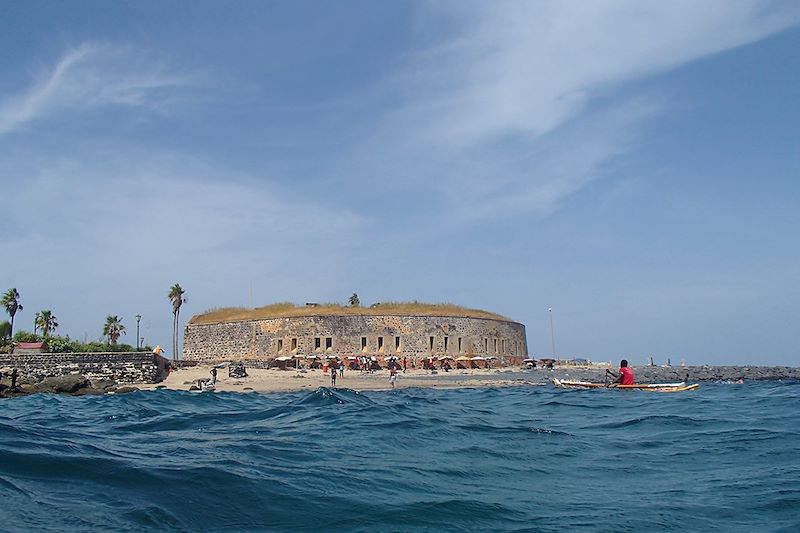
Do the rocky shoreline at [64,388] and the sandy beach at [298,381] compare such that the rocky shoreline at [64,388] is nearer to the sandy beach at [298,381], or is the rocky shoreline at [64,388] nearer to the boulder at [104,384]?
the boulder at [104,384]

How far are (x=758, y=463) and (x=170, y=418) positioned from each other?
35.9 ft

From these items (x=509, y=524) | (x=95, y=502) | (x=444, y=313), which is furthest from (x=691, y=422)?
(x=444, y=313)

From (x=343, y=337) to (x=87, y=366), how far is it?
1903cm

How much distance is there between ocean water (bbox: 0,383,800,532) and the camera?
633 cm

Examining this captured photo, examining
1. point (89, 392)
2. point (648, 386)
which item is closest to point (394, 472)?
point (648, 386)

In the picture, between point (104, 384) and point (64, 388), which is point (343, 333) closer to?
point (104, 384)

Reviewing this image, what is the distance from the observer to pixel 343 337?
1781 inches

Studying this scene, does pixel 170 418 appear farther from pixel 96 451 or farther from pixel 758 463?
pixel 758 463

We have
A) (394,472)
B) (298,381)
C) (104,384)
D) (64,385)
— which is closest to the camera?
(394,472)

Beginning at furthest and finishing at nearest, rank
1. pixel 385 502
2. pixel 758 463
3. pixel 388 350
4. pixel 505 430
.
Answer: pixel 388 350, pixel 505 430, pixel 758 463, pixel 385 502

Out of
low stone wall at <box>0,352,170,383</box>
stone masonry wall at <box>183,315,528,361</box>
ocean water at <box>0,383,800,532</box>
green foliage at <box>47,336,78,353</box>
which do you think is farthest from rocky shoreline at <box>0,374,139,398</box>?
stone masonry wall at <box>183,315,528,361</box>

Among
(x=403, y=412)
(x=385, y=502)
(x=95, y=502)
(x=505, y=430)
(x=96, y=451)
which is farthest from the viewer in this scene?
(x=403, y=412)

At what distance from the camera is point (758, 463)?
9.59 meters

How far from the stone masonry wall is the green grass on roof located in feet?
1.57
